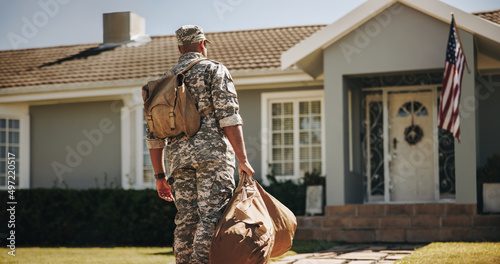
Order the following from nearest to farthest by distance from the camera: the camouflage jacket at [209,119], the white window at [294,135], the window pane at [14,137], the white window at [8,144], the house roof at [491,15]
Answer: the camouflage jacket at [209,119], the white window at [294,135], the house roof at [491,15], the white window at [8,144], the window pane at [14,137]

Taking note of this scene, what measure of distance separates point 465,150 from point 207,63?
21.7ft

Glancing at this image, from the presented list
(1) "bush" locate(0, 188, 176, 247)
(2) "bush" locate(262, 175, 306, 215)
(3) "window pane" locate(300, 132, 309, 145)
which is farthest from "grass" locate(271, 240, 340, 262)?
(1) "bush" locate(0, 188, 176, 247)

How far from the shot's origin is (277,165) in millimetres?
12664

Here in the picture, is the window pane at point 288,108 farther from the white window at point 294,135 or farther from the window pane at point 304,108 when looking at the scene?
the window pane at point 304,108

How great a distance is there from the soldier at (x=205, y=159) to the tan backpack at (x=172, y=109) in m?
0.05

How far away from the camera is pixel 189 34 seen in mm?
4555

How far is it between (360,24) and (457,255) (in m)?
5.11

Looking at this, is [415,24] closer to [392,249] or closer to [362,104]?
[362,104]

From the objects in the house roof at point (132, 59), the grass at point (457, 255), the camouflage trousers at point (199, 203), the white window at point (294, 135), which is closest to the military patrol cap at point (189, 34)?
the camouflage trousers at point (199, 203)

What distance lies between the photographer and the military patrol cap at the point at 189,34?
179 inches

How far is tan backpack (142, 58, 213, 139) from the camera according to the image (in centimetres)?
434

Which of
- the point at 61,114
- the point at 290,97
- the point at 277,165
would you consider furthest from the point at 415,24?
the point at 61,114

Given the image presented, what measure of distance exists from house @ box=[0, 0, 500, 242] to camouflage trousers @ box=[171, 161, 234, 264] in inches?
240

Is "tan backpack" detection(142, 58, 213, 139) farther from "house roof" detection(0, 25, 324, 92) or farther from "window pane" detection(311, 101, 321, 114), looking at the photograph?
"window pane" detection(311, 101, 321, 114)
